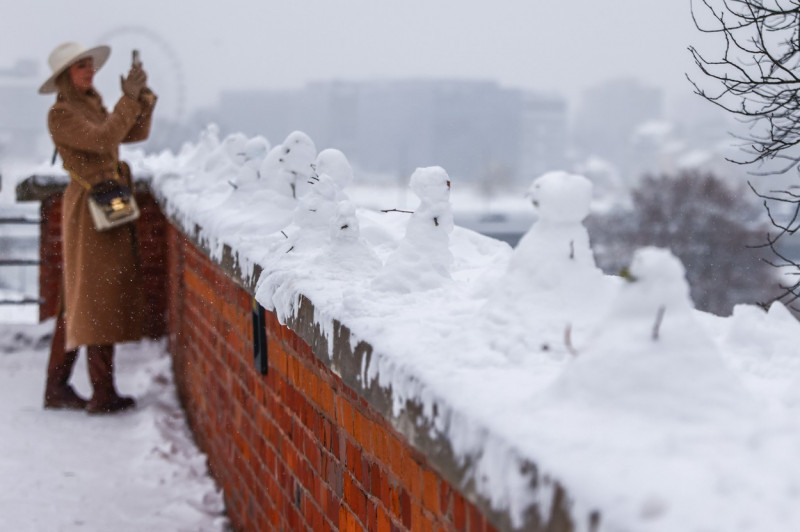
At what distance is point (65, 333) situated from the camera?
5.35 meters

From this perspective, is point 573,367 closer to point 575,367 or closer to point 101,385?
point 575,367

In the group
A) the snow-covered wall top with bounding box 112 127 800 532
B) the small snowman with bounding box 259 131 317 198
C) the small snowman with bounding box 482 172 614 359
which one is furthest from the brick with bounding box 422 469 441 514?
the small snowman with bounding box 259 131 317 198

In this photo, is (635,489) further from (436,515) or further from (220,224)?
(220,224)

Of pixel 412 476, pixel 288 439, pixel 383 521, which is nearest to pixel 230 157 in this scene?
pixel 288 439

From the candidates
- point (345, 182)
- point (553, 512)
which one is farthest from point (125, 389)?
point (553, 512)

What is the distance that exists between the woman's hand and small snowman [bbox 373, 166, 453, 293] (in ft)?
10.9

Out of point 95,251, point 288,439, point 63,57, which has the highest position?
point 63,57

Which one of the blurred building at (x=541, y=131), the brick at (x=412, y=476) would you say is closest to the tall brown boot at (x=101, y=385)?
the brick at (x=412, y=476)

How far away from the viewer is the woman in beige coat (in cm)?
502

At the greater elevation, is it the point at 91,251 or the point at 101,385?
the point at 91,251

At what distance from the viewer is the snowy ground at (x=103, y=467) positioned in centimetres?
366

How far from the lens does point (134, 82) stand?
16.4ft

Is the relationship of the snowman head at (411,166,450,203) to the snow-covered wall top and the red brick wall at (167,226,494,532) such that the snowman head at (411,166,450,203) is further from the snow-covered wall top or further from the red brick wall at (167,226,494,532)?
the red brick wall at (167,226,494,532)

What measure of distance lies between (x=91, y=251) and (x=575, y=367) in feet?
14.7
